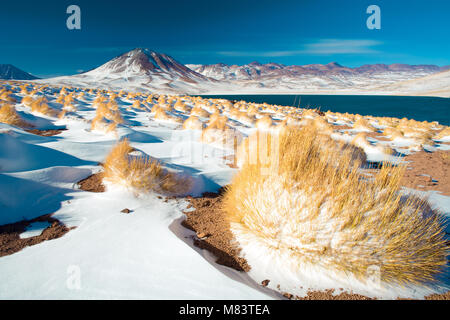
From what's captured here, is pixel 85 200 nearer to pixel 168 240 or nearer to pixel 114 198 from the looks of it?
pixel 114 198

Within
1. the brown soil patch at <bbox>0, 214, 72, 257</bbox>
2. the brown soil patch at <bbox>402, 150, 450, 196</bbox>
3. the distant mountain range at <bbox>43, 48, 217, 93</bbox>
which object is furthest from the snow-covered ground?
the distant mountain range at <bbox>43, 48, 217, 93</bbox>

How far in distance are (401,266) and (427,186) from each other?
3.27 m

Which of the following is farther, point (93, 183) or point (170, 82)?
point (170, 82)

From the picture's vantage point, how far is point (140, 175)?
111 inches

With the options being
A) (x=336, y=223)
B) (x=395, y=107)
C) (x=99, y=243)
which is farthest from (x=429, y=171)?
(x=395, y=107)

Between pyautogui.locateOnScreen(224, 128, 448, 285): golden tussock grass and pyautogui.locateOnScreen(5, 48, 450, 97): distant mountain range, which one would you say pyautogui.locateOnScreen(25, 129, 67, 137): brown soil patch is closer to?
pyautogui.locateOnScreen(224, 128, 448, 285): golden tussock grass

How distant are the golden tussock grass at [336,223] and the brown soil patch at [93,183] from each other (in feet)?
6.99

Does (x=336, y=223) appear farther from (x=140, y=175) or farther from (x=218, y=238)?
(x=140, y=175)

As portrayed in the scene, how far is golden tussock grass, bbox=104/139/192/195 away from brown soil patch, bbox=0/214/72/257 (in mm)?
817

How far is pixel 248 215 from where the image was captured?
1.93 m

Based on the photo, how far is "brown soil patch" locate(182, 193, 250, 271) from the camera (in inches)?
69.5

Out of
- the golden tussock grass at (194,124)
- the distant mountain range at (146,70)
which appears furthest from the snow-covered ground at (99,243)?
the distant mountain range at (146,70)

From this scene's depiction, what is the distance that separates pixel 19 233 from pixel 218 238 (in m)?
1.85

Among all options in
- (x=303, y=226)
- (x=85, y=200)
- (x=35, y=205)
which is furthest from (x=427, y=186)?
(x=35, y=205)
